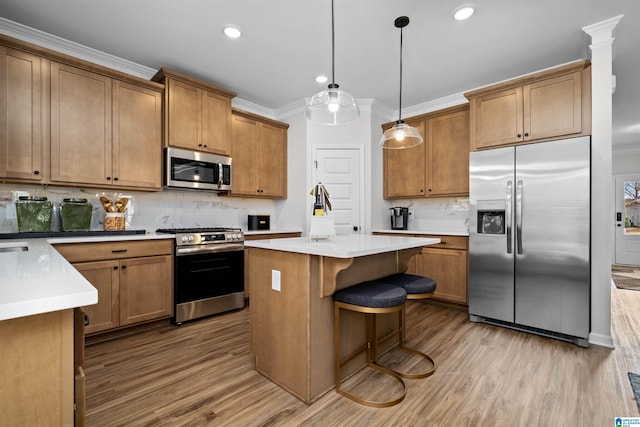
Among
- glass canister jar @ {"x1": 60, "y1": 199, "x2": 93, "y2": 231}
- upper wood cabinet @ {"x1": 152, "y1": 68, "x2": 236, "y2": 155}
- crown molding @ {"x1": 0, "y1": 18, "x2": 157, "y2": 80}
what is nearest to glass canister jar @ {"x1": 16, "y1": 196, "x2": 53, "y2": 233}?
glass canister jar @ {"x1": 60, "y1": 199, "x2": 93, "y2": 231}

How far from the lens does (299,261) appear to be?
1895 mm

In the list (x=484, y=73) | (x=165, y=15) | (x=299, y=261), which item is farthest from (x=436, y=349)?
(x=165, y=15)

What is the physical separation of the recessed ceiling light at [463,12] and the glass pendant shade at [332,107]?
1.11 m

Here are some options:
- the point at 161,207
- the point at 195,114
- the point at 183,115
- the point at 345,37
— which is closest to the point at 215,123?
the point at 195,114

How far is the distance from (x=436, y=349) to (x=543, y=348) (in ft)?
2.95


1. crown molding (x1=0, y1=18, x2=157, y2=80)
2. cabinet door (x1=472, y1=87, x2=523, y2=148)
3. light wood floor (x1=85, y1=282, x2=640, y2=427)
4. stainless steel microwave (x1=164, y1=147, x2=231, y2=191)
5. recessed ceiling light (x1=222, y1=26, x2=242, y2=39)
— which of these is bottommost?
light wood floor (x1=85, y1=282, x2=640, y2=427)

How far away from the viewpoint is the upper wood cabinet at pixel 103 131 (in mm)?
2754

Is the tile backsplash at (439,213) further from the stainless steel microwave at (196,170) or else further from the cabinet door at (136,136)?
the cabinet door at (136,136)

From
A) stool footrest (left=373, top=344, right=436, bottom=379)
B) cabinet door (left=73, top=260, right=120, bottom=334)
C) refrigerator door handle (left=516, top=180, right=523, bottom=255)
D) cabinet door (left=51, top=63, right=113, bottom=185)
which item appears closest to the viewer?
stool footrest (left=373, top=344, right=436, bottom=379)

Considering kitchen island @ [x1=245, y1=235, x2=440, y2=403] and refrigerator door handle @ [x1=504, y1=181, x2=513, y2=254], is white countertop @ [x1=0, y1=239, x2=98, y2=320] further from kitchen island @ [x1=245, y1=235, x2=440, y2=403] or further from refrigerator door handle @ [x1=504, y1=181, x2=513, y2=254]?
refrigerator door handle @ [x1=504, y1=181, x2=513, y2=254]

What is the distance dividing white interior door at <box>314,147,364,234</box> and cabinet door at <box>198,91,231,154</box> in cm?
124

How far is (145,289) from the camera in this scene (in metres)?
2.94

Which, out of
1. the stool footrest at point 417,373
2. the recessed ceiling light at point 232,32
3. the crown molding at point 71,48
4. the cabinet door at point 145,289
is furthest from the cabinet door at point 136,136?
the stool footrest at point 417,373

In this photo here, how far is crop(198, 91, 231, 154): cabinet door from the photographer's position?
3.59 meters
